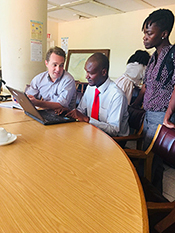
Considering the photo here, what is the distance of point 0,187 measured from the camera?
2.25 feet

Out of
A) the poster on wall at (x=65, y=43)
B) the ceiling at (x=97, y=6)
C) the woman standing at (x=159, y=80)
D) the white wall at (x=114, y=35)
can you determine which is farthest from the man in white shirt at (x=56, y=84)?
the poster on wall at (x=65, y=43)

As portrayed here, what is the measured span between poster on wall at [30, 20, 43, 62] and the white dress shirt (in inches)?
45.1

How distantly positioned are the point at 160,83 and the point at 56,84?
109 cm

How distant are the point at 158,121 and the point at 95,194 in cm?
123

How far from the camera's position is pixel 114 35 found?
501 cm

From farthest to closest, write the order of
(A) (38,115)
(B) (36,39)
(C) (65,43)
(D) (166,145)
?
(C) (65,43), (B) (36,39), (A) (38,115), (D) (166,145)

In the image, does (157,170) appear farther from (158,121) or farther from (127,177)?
(127,177)

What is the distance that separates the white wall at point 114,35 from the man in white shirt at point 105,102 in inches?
120

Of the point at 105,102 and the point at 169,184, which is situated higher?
the point at 105,102

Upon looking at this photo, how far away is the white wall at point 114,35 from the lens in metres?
4.56

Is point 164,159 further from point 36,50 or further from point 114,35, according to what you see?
point 114,35

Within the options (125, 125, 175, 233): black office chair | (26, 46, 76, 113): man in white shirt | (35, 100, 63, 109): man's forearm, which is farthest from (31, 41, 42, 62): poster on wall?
(125, 125, 175, 233): black office chair

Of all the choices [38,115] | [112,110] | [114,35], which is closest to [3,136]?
[38,115]

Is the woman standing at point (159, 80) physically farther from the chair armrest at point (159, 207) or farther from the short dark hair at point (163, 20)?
the chair armrest at point (159, 207)
